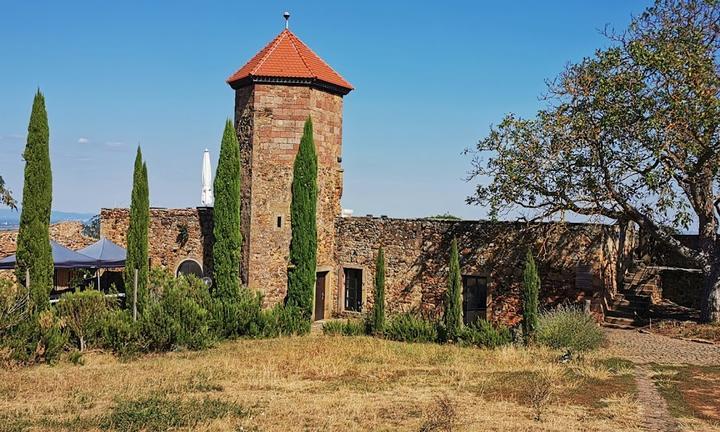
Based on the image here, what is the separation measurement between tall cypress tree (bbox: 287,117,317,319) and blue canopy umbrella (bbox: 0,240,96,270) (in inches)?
235

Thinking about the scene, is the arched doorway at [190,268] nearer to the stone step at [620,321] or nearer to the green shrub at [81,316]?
the green shrub at [81,316]

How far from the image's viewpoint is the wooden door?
22125 millimetres

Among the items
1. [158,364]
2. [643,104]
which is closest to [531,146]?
[643,104]

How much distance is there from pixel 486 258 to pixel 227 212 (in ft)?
25.4

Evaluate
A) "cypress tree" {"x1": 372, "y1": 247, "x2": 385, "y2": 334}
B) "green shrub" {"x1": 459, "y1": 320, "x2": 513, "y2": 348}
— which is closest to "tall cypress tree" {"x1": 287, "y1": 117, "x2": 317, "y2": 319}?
"cypress tree" {"x1": 372, "y1": 247, "x2": 385, "y2": 334}

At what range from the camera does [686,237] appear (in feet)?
74.0

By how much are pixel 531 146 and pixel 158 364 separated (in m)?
10.6

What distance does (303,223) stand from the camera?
20.4 metres

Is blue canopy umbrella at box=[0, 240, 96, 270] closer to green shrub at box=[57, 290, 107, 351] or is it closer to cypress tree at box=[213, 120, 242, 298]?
cypress tree at box=[213, 120, 242, 298]

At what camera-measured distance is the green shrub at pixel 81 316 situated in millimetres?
15414

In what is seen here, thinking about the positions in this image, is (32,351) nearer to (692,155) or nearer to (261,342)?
(261,342)

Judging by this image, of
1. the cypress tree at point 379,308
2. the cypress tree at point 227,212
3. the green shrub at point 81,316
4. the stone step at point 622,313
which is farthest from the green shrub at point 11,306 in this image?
the stone step at point 622,313

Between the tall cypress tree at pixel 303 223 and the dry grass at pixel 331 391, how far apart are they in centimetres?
384

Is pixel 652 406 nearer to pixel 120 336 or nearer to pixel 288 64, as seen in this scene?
pixel 120 336
